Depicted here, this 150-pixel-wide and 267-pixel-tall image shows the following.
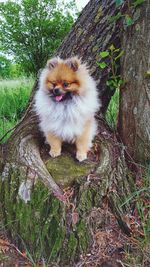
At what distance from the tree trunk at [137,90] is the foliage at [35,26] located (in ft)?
48.8

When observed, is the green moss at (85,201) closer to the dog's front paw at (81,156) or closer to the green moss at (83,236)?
the green moss at (83,236)

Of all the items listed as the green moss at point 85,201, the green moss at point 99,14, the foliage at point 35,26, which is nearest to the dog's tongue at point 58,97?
the green moss at point 85,201

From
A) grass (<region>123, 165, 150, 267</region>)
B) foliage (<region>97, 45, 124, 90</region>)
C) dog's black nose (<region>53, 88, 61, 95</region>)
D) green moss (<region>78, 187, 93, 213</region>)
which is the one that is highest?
foliage (<region>97, 45, 124, 90</region>)

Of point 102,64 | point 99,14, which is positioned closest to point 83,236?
point 102,64

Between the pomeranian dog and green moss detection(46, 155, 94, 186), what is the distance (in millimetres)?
60

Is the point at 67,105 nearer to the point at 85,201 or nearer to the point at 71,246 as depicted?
the point at 85,201

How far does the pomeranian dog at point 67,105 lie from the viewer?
267 centimetres

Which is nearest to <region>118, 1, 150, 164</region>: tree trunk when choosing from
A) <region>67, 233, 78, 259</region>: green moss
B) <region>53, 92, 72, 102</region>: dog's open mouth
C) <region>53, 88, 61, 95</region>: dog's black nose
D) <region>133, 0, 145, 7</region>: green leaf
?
<region>133, 0, 145, 7</region>: green leaf

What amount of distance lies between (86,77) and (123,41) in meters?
0.49

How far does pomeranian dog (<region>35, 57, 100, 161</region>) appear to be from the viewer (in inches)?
105

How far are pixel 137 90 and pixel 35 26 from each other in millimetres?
15218

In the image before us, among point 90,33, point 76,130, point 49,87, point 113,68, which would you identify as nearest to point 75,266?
point 76,130

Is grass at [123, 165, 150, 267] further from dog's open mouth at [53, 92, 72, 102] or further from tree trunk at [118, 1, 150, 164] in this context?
dog's open mouth at [53, 92, 72, 102]

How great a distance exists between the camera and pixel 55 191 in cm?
258
